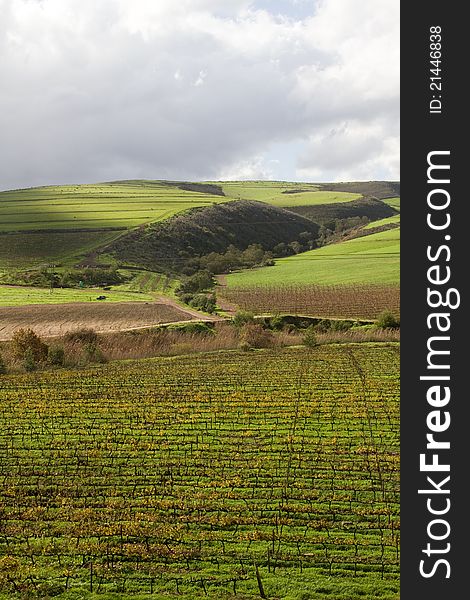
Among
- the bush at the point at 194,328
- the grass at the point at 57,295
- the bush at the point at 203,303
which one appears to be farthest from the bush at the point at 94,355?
the grass at the point at 57,295

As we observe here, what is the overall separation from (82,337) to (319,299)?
3239 centimetres

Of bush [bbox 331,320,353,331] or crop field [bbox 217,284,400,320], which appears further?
crop field [bbox 217,284,400,320]

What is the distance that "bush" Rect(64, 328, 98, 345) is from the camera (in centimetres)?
5216

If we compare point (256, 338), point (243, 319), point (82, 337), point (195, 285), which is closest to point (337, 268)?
point (195, 285)

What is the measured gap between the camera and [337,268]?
320ft

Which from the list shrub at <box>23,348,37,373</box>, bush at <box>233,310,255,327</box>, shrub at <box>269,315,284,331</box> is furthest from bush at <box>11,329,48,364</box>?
shrub at <box>269,315,284,331</box>

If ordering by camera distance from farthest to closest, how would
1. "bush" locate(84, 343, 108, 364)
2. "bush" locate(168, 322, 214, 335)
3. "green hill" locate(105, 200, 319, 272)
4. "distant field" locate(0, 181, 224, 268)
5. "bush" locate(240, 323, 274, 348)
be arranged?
"green hill" locate(105, 200, 319, 272) → "distant field" locate(0, 181, 224, 268) → "bush" locate(168, 322, 214, 335) → "bush" locate(240, 323, 274, 348) → "bush" locate(84, 343, 108, 364)

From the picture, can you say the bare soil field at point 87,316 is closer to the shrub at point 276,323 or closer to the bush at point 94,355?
the shrub at point 276,323

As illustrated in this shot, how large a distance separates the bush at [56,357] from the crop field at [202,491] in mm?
10064

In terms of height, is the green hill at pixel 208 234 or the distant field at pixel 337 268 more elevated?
the green hill at pixel 208 234

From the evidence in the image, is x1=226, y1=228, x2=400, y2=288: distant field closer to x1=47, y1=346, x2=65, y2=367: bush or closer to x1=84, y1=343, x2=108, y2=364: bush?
x1=84, y1=343, x2=108, y2=364: bush

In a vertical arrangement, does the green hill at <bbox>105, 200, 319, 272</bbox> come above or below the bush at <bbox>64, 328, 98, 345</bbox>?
above

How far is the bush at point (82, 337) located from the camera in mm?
52156

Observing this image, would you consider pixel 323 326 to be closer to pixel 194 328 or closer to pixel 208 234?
pixel 194 328
